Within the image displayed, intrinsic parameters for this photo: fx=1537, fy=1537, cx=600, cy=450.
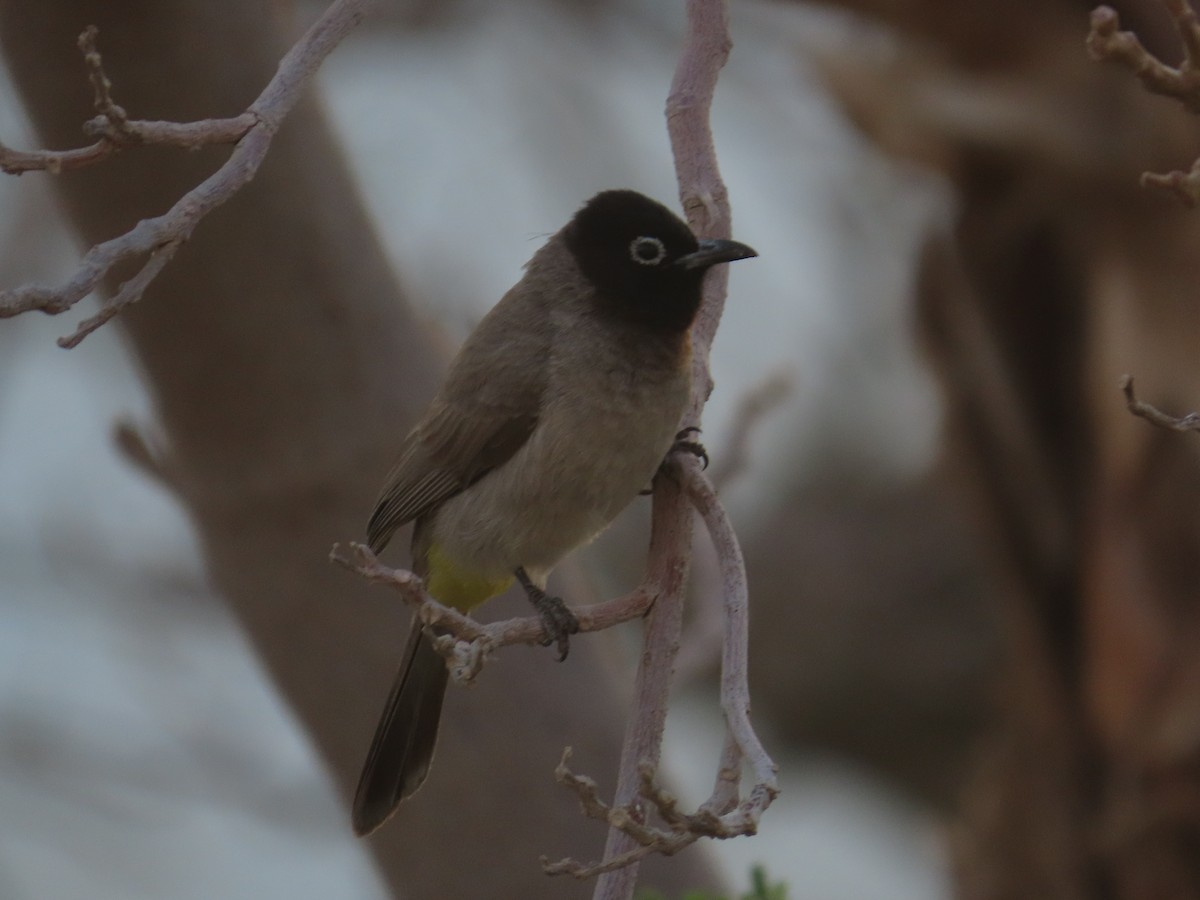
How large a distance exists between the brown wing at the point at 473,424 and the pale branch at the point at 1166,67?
194 cm

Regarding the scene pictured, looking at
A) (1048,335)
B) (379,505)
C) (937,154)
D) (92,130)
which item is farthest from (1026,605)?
(92,130)

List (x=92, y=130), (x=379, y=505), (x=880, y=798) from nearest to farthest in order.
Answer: (x=92, y=130)
(x=379, y=505)
(x=880, y=798)

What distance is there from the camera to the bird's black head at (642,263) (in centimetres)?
379

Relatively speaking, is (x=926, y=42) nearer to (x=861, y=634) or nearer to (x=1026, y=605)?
(x=1026, y=605)

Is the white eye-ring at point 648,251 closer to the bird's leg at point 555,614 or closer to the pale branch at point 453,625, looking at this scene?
the bird's leg at point 555,614

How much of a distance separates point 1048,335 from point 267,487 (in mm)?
3209

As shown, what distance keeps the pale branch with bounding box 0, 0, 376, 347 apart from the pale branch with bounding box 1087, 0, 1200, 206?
1.17 meters

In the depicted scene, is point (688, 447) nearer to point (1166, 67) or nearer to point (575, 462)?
point (575, 462)

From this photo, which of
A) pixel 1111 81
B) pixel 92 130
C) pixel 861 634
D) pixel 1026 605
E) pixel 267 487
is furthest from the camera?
pixel 861 634

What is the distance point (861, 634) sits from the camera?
9047mm

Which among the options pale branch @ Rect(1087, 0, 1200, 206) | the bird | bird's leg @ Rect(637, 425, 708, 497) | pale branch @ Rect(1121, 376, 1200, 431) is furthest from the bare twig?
pale branch @ Rect(1087, 0, 1200, 206)

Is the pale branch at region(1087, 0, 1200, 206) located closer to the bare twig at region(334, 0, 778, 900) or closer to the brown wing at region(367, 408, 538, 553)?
the bare twig at region(334, 0, 778, 900)

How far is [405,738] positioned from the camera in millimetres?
3824

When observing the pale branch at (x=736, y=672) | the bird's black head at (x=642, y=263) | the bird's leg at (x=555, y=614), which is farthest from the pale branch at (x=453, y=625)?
the bird's black head at (x=642, y=263)
